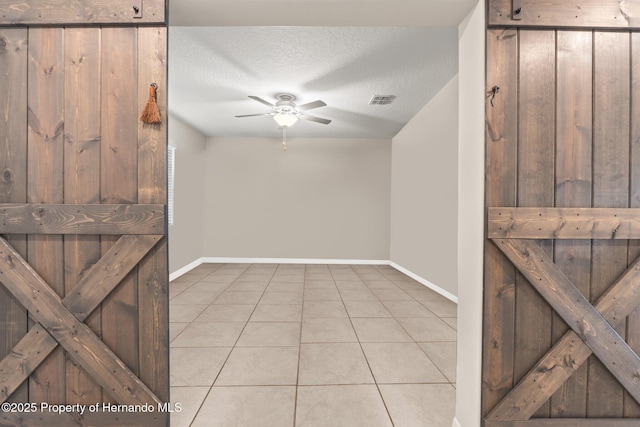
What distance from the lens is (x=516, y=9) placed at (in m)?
1.20

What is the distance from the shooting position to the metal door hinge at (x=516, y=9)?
1198 millimetres

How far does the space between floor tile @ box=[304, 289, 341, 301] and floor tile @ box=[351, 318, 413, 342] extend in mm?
769

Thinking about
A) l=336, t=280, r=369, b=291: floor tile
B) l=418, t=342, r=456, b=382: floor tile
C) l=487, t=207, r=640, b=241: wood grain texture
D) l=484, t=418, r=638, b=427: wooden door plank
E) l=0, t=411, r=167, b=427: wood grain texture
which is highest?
l=487, t=207, r=640, b=241: wood grain texture

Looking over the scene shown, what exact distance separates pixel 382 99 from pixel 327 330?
3.20 metres

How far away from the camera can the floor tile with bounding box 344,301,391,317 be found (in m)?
3.02

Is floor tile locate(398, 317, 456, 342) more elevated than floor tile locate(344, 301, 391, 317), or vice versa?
floor tile locate(398, 317, 456, 342)

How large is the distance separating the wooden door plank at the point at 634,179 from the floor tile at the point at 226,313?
2822 millimetres

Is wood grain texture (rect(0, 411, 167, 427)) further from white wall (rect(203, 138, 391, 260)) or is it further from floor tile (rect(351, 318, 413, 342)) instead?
white wall (rect(203, 138, 391, 260))

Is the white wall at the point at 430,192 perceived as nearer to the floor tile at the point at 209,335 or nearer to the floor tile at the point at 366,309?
the floor tile at the point at 366,309

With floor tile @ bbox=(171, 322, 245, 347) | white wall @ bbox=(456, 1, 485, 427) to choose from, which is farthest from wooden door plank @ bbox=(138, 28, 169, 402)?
white wall @ bbox=(456, 1, 485, 427)

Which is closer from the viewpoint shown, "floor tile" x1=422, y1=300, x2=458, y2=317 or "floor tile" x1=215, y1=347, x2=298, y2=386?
"floor tile" x1=215, y1=347, x2=298, y2=386

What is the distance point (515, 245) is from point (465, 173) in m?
0.42

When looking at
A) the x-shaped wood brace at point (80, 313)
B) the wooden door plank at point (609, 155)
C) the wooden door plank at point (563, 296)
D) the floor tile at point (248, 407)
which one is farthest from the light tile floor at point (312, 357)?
the wooden door plank at point (563, 296)

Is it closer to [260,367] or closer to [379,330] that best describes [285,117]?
[379,330]
